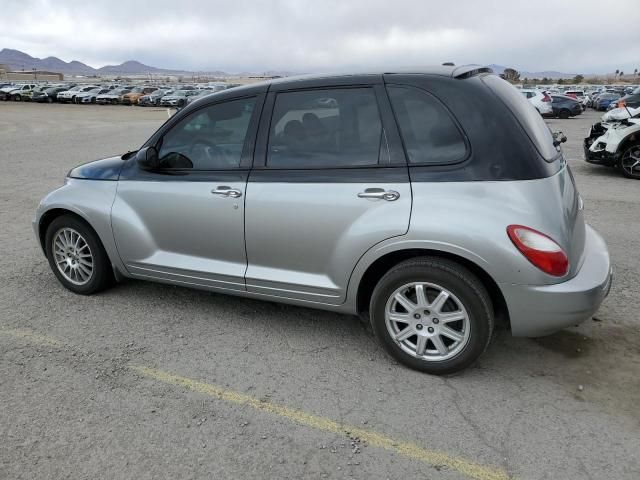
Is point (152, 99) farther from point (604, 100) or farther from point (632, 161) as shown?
point (632, 161)

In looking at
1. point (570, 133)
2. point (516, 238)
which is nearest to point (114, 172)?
point (516, 238)

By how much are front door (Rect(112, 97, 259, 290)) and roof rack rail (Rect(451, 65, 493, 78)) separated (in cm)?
138

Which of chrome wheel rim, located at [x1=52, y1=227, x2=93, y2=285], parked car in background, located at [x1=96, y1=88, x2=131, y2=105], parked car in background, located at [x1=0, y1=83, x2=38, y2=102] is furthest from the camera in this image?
parked car in background, located at [x1=0, y1=83, x2=38, y2=102]

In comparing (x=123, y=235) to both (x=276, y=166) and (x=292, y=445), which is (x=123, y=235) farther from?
(x=292, y=445)

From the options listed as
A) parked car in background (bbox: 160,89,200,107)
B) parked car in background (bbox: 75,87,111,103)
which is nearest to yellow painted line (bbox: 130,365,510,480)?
parked car in background (bbox: 160,89,200,107)

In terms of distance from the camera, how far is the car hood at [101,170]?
4.20 meters

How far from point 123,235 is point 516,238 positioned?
9.57ft

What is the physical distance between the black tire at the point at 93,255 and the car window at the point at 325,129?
180 cm

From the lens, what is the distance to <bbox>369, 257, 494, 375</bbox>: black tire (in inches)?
117

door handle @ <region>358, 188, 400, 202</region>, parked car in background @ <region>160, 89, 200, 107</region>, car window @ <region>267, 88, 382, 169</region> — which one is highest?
car window @ <region>267, 88, 382, 169</region>

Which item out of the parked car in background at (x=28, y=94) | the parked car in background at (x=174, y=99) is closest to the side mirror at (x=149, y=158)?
the parked car in background at (x=174, y=99)

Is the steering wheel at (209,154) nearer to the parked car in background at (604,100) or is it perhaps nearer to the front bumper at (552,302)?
the front bumper at (552,302)

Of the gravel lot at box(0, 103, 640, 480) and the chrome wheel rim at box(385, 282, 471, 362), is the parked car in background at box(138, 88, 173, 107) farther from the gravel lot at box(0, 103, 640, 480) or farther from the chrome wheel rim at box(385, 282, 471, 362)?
the chrome wheel rim at box(385, 282, 471, 362)

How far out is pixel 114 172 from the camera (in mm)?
4191
